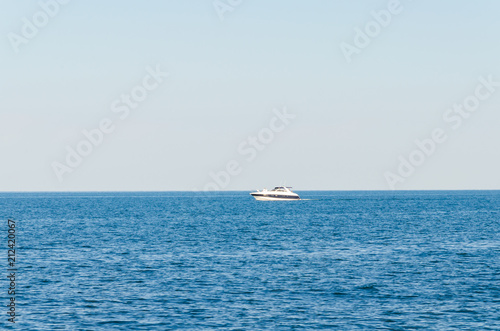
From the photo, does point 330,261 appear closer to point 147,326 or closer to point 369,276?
point 369,276

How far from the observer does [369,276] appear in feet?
179

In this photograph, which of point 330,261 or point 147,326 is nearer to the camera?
point 147,326

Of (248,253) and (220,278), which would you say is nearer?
(220,278)

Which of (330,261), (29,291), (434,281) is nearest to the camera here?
(29,291)

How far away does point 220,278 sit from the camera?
53.5m

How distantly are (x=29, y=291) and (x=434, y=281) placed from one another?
34.6 m

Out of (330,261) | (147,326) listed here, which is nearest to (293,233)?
(330,261)

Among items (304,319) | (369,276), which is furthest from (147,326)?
(369,276)

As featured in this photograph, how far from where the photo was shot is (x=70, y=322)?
125 ft

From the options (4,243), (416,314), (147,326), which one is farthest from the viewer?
(4,243)

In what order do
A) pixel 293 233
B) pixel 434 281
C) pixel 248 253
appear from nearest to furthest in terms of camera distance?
pixel 434 281
pixel 248 253
pixel 293 233

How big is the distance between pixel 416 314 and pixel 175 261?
31499 millimetres

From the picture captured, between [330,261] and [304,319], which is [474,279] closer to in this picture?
[330,261]

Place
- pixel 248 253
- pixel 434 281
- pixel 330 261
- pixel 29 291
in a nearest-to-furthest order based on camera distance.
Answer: pixel 29 291, pixel 434 281, pixel 330 261, pixel 248 253
